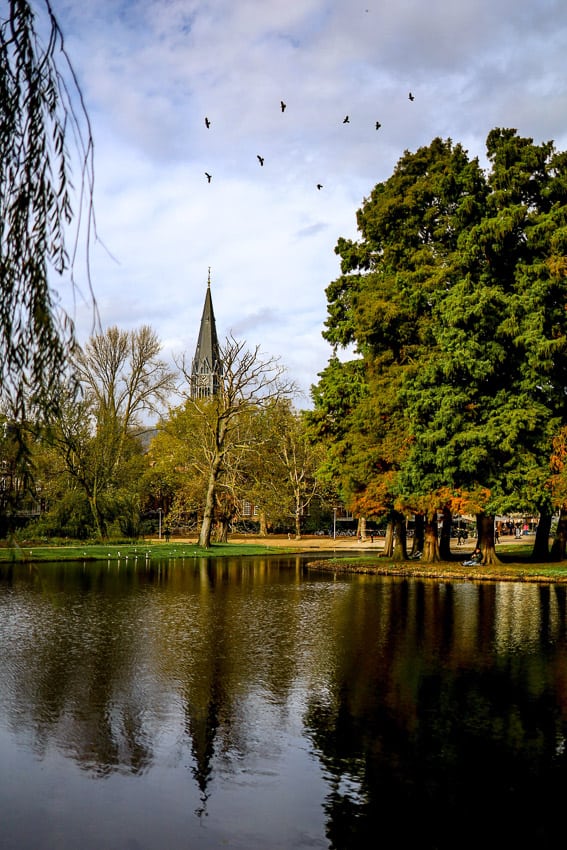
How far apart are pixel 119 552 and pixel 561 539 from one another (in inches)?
859

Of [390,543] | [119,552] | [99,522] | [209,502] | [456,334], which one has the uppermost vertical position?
[456,334]

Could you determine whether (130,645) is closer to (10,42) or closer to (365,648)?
(365,648)

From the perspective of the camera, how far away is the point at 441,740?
306 inches

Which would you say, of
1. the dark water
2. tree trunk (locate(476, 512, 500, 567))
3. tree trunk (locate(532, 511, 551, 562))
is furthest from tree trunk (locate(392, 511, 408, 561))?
the dark water

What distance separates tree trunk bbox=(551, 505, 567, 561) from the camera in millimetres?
33928

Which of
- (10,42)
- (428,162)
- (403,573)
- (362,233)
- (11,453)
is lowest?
(403,573)

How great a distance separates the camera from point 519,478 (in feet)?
95.0

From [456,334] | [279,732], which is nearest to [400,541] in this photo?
[456,334]

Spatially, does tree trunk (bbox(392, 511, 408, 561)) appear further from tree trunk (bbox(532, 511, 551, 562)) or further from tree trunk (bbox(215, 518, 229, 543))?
tree trunk (bbox(215, 518, 229, 543))

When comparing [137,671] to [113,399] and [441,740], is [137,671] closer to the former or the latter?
[441,740]

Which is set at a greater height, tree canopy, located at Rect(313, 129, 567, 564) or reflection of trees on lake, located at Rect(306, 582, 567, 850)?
tree canopy, located at Rect(313, 129, 567, 564)

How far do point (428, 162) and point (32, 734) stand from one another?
34.3 m

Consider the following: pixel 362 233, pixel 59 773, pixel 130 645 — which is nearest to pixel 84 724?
pixel 59 773

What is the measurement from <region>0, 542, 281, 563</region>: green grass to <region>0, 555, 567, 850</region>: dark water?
19520mm
